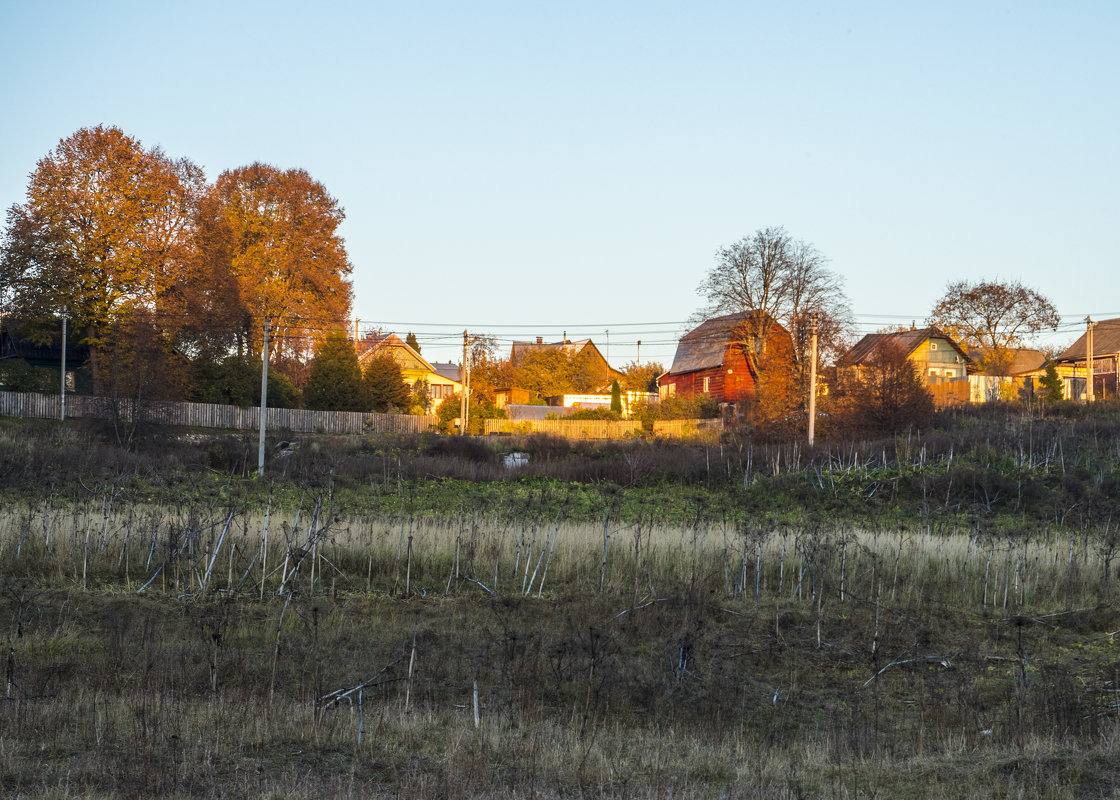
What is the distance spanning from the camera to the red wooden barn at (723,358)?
51312 millimetres

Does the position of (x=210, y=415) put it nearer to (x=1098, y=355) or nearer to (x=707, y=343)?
(x=707, y=343)

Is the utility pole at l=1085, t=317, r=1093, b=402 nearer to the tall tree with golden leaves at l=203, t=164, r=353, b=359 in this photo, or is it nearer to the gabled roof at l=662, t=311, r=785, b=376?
the gabled roof at l=662, t=311, r=785, b=376

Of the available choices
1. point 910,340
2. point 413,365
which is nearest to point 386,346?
point 413,365

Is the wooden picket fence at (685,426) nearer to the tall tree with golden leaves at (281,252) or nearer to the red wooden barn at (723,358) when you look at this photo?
the red wooden barn at (723,358)

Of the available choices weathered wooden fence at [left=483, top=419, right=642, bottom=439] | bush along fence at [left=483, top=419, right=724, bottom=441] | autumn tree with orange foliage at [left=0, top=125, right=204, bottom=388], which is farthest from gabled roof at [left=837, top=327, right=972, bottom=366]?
autumn tree with orange foliage at [left=0, top=125, right=204, bottom=388]

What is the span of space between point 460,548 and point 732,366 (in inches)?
1837

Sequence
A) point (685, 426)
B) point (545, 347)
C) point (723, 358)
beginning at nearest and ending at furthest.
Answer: point (685, 426) < point (723, 358) < point (545, 347)

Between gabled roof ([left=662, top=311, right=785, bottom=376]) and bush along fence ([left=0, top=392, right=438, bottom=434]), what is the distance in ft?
56.4

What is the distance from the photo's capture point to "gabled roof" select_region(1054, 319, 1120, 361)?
61844 mm

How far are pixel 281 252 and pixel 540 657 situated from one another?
43113 millimetres

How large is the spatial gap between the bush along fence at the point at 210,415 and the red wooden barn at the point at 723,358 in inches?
679

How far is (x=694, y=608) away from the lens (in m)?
11.8

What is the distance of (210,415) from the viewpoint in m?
44.0

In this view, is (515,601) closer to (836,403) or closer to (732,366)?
(836,403)
